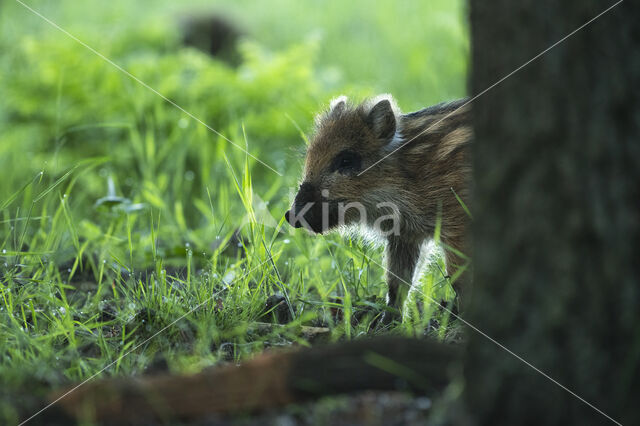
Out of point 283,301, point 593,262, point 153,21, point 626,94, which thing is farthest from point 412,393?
point 153,21

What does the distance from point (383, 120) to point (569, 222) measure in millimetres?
2234

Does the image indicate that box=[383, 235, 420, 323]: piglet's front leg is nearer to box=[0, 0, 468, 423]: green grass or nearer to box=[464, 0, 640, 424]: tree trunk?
box=[0, 0, 468, 423]: green grass

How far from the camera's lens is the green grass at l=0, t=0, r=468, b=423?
3.05 meters

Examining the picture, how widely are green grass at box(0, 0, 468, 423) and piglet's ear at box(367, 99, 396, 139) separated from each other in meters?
0.62

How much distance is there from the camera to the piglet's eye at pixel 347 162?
3953 mm

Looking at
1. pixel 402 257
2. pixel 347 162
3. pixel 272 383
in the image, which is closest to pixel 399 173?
pixel 347 162

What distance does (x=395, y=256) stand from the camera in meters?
4.11

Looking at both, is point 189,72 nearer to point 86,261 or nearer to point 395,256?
point 86,261

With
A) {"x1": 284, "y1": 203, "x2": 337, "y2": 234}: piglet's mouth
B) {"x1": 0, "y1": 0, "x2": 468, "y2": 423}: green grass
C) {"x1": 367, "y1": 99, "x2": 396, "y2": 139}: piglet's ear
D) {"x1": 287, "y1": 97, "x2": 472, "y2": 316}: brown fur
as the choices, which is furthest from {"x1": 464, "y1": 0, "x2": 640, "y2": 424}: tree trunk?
{"x1": 367, "y1": 99, "x2": 396, "y2": 139}: piglet's ear

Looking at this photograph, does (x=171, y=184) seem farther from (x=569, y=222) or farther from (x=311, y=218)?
(x=569, y=222)

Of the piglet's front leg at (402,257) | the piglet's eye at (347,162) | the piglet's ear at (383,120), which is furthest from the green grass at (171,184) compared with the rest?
the piglet's ear at (383,120)

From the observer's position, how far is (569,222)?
1.82m

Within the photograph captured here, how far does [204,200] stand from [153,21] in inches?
134

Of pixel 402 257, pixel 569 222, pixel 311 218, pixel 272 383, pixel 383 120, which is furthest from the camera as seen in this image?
pixel 402 257
